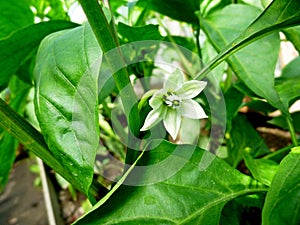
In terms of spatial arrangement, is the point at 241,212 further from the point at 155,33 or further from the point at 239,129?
the point at 155,33

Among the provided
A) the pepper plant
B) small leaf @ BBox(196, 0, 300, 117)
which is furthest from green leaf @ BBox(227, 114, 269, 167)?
small leaf @ BBox(196, 0, 300, 117)

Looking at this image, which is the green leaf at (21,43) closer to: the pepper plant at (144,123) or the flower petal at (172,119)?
the pepper plant at (144,123)

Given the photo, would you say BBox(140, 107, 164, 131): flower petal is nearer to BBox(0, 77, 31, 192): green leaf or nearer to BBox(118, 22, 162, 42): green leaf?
BBox(118, 22, 162, 42): green leaf

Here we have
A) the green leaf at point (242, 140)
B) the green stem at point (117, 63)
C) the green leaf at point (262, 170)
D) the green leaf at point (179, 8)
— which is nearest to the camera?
the green stem at point (117, 63)

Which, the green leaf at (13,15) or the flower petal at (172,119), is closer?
the flower petal at (172,119)

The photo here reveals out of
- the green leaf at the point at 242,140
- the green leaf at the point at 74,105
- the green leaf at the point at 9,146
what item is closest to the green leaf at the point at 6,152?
the green leaf at the point at 9,146

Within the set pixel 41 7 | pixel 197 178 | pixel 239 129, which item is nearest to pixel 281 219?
pixel 197 178
